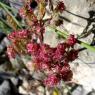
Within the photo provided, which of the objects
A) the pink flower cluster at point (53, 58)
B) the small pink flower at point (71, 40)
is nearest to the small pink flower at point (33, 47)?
the pink flower cluster at point (53, 58)

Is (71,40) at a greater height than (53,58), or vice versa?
(71,40)

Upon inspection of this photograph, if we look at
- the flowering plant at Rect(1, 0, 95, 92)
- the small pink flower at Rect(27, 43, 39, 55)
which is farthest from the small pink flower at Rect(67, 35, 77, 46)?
the small pink flower at Rect(27, 43, 39, 55)

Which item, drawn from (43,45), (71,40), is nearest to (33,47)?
(43,45)

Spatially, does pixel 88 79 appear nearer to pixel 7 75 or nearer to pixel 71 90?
pixel 71 90

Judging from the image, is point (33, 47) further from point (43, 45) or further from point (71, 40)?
point (71, 40)

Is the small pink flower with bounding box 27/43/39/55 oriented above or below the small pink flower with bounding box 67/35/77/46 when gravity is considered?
below

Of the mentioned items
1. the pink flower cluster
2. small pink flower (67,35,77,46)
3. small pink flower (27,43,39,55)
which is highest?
small pink flower (67,35,77,46)

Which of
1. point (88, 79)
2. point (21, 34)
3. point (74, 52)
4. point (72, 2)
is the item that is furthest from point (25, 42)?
point (88, 79)

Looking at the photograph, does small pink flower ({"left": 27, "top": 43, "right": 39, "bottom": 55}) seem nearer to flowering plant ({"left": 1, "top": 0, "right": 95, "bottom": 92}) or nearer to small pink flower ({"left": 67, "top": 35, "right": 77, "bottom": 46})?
→ flowering plant ({"left": 1, "top": 0, "right": 95, "bottom": 92})
